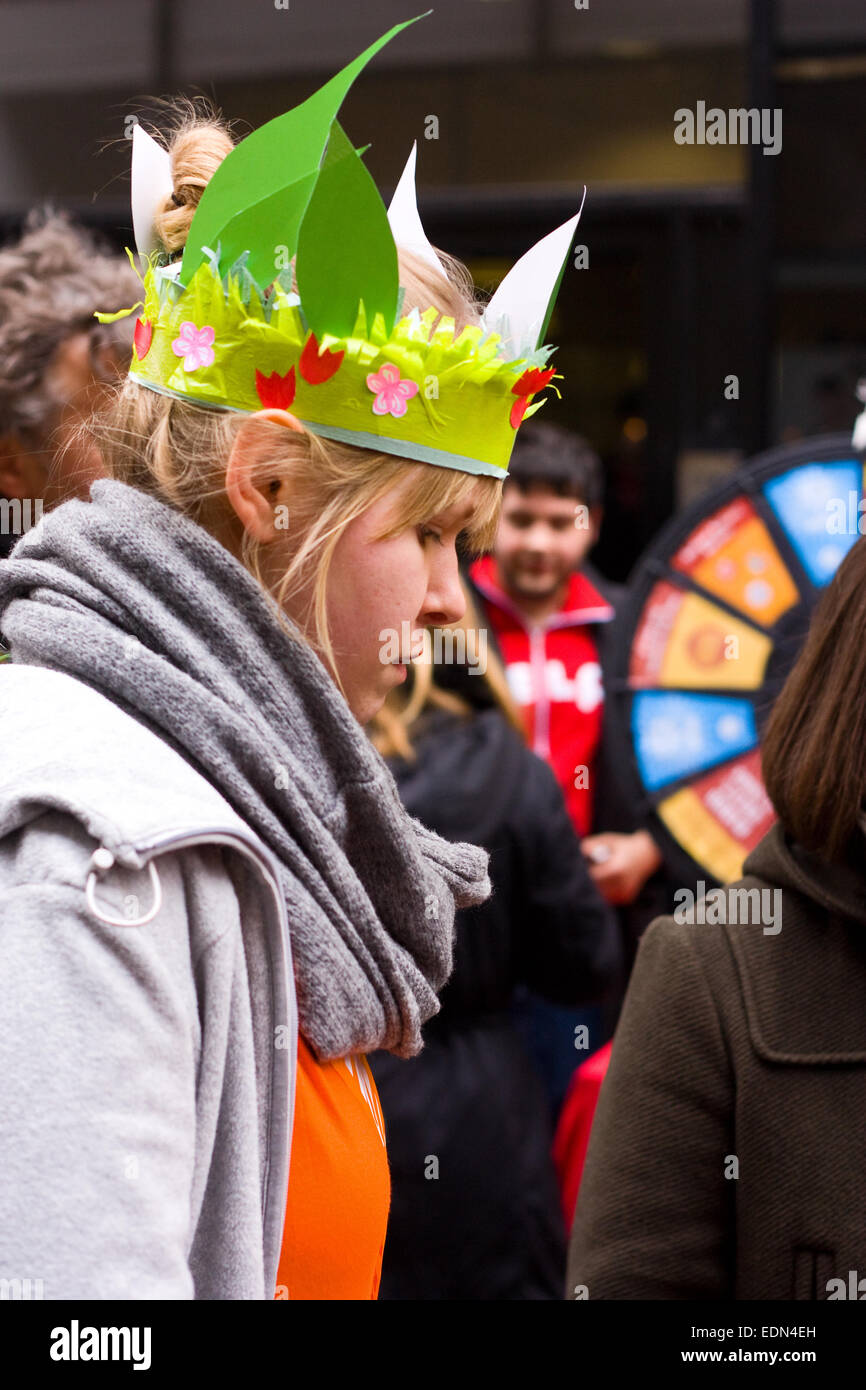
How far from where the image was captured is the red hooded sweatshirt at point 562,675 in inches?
139

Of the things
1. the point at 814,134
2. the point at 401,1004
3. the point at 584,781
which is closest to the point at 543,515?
the point at 584,781

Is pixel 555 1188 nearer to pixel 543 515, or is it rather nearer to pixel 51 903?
pixel 543 515

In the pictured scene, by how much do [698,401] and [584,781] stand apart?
146 centimetres

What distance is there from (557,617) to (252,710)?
2.63m

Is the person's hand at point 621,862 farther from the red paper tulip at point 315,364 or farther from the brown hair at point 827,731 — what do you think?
the red paper tulip at point 315,364

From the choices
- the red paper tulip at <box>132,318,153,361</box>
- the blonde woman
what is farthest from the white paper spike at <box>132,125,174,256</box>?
the red paper tulip at <box>132,318,153,361</box>

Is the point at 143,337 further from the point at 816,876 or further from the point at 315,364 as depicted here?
the point at 816,876

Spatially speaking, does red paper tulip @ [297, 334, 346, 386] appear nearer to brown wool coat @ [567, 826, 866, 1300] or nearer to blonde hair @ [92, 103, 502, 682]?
blonde hair @ [92, 103, 502, 682]

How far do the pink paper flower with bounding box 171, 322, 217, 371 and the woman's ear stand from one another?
6 cm

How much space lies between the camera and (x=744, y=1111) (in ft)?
4.88

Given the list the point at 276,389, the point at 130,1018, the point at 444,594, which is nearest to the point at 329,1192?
the point at 130,1018

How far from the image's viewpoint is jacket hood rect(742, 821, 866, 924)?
1505 mm

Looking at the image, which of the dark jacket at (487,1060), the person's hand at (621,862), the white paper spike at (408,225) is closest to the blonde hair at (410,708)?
the dark jacket at (487,1060)

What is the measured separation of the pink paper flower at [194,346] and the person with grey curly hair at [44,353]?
0.84m
